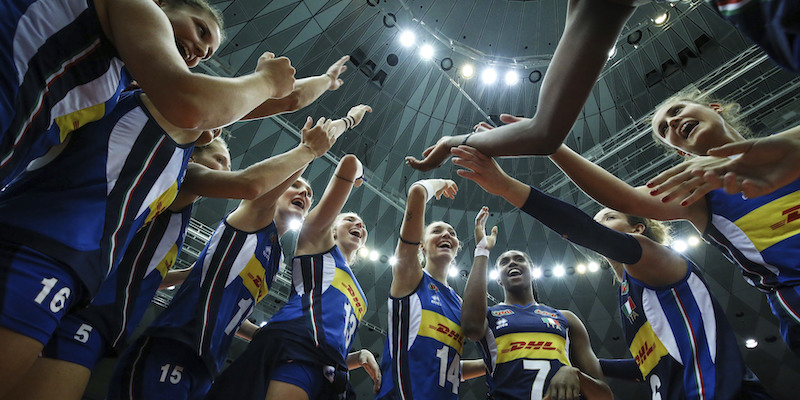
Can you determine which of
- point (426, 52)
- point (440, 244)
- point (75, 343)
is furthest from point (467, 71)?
point (75, 343)

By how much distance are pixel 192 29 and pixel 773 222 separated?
10.9 feet

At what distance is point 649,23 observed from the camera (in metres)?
12.4

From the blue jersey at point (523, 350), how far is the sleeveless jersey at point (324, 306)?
1.31 meters

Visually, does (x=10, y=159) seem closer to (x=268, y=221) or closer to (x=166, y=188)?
(x=166, y=188)

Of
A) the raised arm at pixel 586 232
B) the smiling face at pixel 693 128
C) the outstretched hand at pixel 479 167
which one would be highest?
the smiling face at pixel 693 128

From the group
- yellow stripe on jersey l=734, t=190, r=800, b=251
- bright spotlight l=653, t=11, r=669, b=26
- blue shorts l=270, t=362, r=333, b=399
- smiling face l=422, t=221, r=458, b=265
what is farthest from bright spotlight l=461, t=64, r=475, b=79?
blue shorts l=270, t=362, r=333, b=399

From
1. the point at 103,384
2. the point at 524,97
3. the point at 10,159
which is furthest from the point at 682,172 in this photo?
the point at 103,384

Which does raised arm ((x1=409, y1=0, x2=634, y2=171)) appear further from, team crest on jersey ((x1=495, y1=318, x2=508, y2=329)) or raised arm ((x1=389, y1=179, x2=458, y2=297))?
team crest on jersey ((x1=495, y1=318, x2=508, y2=329))

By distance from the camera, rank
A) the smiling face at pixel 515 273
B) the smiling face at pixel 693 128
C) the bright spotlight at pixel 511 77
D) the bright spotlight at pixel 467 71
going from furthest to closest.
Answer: the bright spotlight at pixel 511 77, the bright spotlight at pixel 467 71, the smiling face at pixel 515 273, the smiling face at pixel 693 128

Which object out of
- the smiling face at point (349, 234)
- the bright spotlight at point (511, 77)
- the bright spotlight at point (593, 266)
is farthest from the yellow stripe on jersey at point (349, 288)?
the bright spotlight at point (593, 266)

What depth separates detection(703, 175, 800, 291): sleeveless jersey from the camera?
212cm

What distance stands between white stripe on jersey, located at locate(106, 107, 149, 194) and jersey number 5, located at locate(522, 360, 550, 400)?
323cm

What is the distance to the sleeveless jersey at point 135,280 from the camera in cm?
240

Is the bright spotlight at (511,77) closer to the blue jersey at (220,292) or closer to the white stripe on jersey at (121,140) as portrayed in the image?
the blue jersey at (220,292)
